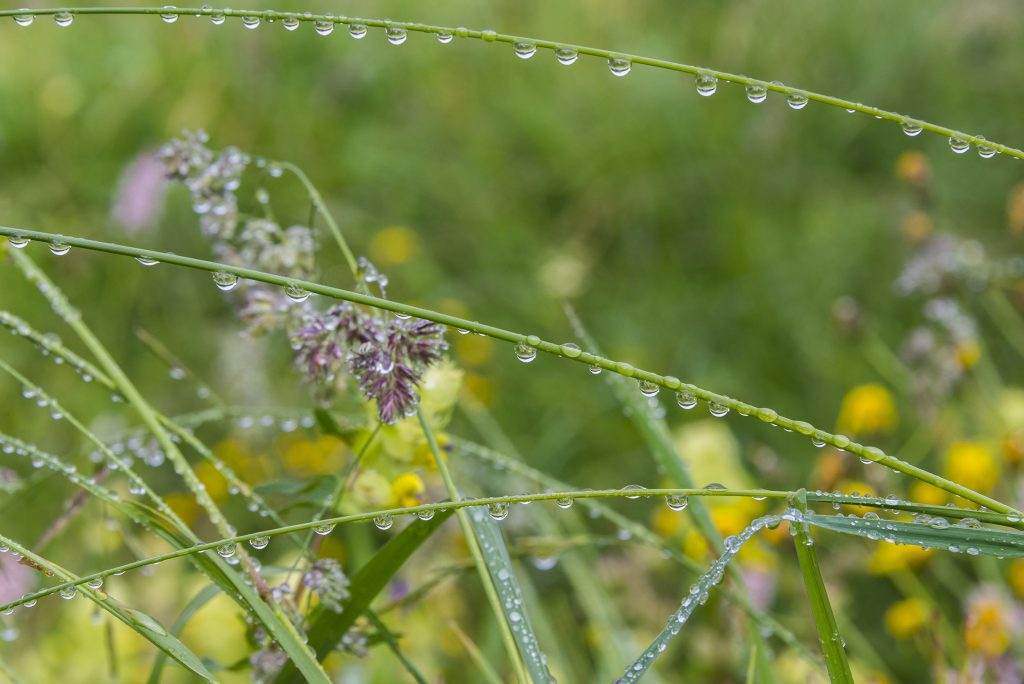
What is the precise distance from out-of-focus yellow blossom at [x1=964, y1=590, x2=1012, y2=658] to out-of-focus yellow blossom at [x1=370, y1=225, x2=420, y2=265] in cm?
143

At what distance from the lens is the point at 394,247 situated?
2.33 meters

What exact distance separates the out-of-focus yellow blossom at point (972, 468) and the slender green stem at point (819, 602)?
2.45 ft

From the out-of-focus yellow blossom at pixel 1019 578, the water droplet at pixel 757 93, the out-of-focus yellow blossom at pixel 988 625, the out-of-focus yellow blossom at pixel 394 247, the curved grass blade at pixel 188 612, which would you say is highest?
the out-of-focus yellow blossom at pixel 394 247

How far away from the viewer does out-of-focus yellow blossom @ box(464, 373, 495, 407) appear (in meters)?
2.07

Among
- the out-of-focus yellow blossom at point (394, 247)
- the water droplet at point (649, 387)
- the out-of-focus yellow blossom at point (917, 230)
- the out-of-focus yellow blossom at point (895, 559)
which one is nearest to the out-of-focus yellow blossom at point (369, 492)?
the water droplet at point (649, 387)

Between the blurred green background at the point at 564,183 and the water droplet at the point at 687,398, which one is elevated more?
the blurred green background at the point at 564,183

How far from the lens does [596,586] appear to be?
123 cm

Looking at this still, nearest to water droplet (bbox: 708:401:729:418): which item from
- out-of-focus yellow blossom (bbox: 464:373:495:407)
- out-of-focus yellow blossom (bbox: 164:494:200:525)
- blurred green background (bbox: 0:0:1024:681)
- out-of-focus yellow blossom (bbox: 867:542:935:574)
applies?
out-of-focus yellow blossom (bbox: 867:542:935:574)

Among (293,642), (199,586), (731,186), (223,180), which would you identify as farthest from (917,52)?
(293,642)

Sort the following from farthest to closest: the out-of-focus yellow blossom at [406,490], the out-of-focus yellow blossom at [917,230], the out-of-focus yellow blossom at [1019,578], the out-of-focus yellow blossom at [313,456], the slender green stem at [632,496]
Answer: the out-of-focus yellow blossom at [313,456]
the out-of-focus yellow blossom at [917,230]
the out-of-focus yellow blossom at [1019,578]
the out-of-focus yellow blossom at [406,490]
the slender green stem at [632,496]

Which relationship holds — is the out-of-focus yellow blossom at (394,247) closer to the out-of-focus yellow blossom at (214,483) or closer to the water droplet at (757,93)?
the out-of-focus yellow blossom at (214,483)

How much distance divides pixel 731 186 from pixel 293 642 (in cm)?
201

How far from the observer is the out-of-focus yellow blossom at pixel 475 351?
2160mm

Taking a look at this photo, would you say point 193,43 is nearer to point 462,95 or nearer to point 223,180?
point 462,95
